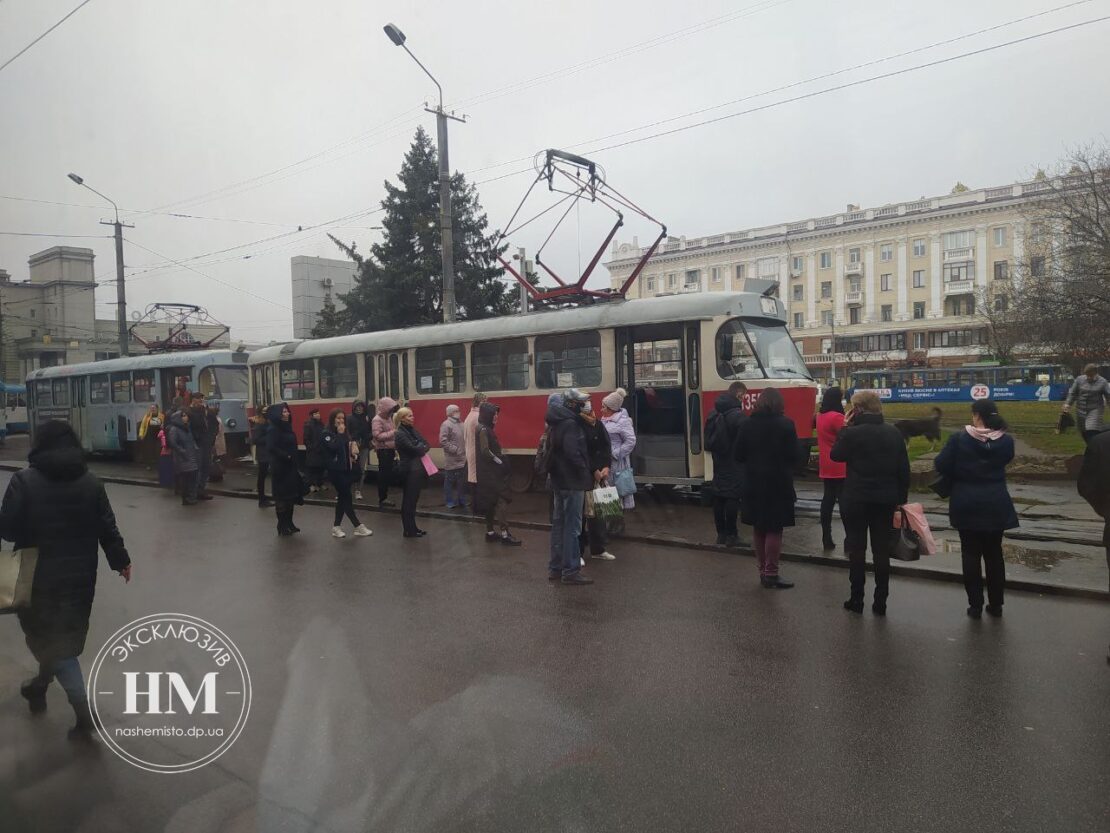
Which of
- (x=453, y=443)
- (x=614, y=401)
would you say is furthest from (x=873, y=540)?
(x=453, y=443)

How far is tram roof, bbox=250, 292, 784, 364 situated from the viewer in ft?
40.1

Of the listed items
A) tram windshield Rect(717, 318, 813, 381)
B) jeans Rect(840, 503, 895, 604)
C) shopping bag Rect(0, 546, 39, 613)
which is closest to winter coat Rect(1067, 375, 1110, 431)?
tram windshield Rect(717, 318, 813, 381)

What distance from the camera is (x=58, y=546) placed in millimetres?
4535

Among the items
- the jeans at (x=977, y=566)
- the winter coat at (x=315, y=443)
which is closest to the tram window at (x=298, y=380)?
the winter coat at (x=315, y=443)

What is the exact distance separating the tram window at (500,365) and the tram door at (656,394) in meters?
2.05

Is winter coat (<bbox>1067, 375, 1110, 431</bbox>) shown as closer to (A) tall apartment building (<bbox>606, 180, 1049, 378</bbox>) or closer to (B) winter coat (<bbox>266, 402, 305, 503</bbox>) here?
(B) winter coat (<bbox>266, 402, 305, 503</bbox>)

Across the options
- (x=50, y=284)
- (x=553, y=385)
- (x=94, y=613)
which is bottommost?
(x=94, y=613)

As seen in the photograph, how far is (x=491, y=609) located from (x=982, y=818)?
167 inches

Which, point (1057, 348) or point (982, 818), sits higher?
point (1057, 348)

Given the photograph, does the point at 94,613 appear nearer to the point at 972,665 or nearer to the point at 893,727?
the point at 893,727

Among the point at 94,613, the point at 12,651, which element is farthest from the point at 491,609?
the point at 12,651

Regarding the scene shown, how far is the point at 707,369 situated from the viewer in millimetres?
11977

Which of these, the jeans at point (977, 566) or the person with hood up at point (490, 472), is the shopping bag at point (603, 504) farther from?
the jeans at point (977, 566)

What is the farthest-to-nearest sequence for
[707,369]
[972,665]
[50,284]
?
[707,369], [50,284], [972,665]
